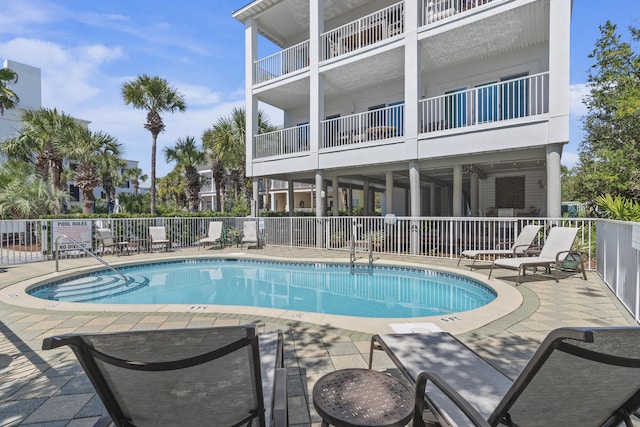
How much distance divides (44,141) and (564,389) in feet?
73.6

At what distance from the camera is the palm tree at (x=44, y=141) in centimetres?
1644

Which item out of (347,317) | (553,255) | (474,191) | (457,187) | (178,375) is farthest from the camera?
(474,191)

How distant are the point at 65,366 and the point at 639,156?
14698 mm

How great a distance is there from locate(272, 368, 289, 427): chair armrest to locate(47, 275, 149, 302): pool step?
657 centimetres

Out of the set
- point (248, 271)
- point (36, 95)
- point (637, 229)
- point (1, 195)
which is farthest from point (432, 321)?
point (36, 95)

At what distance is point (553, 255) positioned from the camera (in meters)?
6.55

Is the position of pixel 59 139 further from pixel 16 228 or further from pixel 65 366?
pixel 65 366

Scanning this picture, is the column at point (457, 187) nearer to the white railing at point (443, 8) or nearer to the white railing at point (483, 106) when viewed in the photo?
the white railing at point (483, 106)

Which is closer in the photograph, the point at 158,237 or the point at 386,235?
the point at 386,235

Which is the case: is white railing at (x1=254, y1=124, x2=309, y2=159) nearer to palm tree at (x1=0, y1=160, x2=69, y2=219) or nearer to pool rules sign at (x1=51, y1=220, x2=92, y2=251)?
pool rules sign at (x1=51, y1=220, x2=92, y2=251)

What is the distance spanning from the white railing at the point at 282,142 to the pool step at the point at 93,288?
8.26 meters

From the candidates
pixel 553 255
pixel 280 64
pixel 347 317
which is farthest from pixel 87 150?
pixel 553 255

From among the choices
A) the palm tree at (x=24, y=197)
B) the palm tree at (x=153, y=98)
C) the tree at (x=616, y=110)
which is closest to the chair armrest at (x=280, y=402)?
the tree at (x=616, y=110)

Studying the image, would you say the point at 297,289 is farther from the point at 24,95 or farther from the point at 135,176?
the point at 135,176
